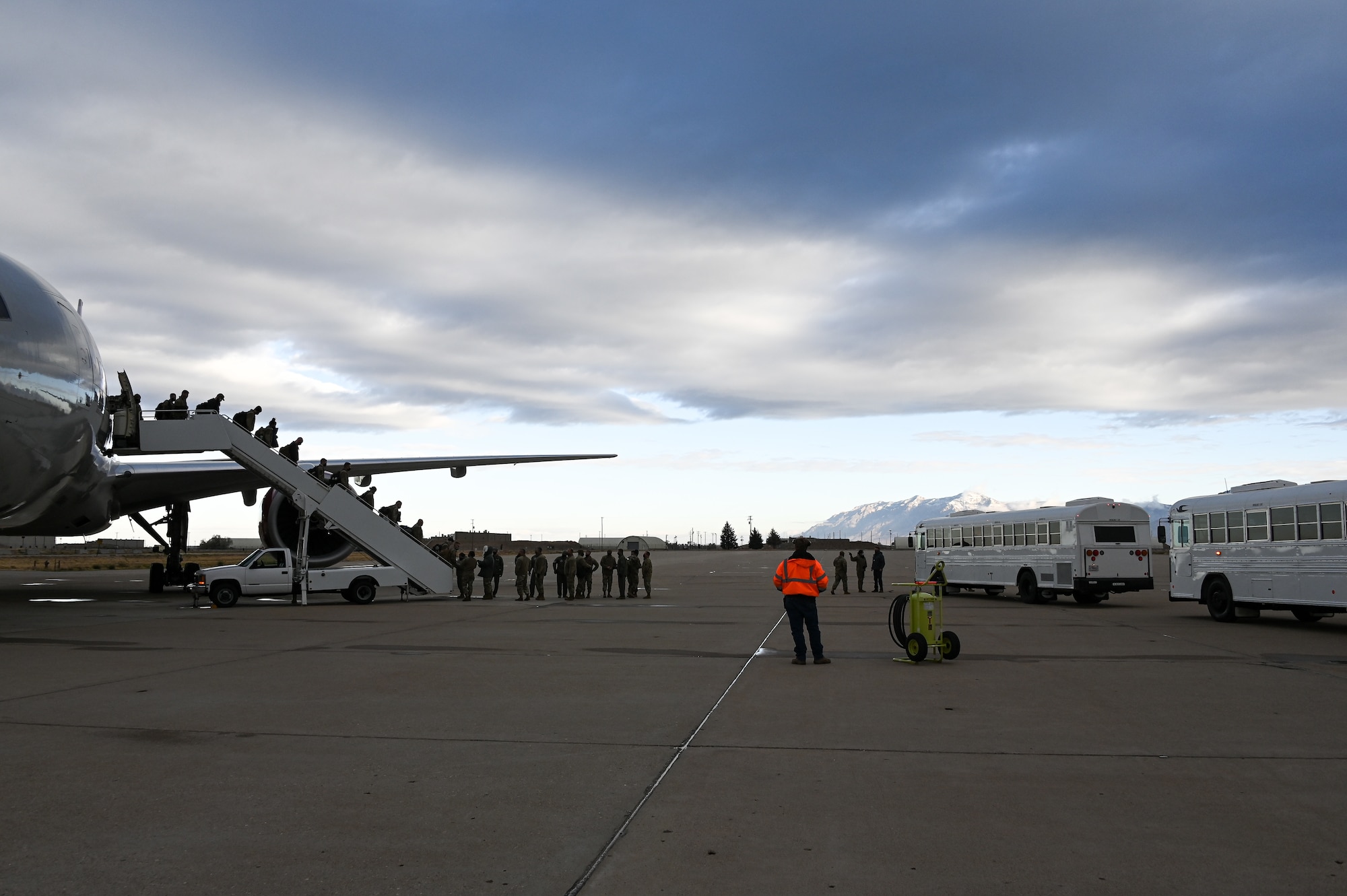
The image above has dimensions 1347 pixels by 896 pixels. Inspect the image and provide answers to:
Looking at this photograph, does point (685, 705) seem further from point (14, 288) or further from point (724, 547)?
point (724, 547)

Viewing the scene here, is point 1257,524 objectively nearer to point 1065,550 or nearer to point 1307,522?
point 1307,522

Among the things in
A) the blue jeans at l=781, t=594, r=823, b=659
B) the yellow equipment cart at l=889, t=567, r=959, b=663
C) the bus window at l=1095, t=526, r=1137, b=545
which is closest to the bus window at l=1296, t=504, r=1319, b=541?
the bus window at l=1095, t=526, r=1137, b=545

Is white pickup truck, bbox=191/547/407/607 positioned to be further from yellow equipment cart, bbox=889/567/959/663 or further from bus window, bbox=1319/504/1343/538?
bus window, bbox=1319/504/1343/538

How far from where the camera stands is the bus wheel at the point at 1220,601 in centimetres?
1939

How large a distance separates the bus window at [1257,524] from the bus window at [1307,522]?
2.81 ft

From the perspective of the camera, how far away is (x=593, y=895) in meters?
4.27

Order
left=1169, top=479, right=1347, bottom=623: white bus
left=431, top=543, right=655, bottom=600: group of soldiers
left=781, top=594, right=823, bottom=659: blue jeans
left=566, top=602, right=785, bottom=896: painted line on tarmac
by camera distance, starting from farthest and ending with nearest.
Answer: left=431, top=543, right=655, bottom=600: group of soldiers → left=1169, top=479, right=1347, bottom=623: white bus → left=781, top=594, right=823, bottom=659: blue jeans → left=566, top=602, right=785, bottom=896: painted line on tarmac

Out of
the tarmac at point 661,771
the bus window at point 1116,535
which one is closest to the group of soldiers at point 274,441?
the tarmac at point 661,771

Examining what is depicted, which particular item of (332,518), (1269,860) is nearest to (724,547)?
(332,518)

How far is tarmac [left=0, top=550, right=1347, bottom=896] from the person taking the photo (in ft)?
15.2

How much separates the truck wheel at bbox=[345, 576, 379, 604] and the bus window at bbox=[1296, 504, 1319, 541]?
64.1ft

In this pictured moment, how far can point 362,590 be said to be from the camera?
23.8 metres

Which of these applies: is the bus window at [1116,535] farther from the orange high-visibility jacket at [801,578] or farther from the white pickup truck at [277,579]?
the white pickup truck at [277,579]

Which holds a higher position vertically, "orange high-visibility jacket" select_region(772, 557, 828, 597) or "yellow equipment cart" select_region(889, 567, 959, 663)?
"orange high-visibility jacket" select_region(772, 557, 828, 597)
